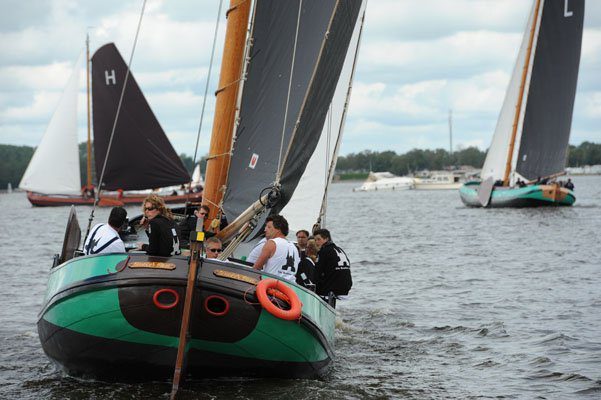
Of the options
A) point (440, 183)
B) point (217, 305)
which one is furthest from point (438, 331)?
point (440, 183)

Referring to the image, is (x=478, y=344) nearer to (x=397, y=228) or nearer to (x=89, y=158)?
(x=397, y=228)

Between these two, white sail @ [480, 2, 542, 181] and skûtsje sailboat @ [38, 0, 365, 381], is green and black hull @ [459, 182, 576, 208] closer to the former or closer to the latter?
white sail @ [480, 2, 542, 181]

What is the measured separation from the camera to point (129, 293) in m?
11.5

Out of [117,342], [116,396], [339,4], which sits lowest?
[116,396]

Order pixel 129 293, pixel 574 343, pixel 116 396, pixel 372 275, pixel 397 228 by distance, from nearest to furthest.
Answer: pixel 129 293 → pixel 116 396 → pixel 574 343 → pixel 372 275 → pixel 397 228

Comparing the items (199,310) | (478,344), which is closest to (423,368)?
(478,344)

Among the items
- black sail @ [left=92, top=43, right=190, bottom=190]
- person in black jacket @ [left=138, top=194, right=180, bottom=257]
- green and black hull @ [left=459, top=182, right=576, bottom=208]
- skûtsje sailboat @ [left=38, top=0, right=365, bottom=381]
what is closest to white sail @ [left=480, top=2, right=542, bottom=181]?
green and black hull @ [left=459, top=182, right=576, bottom=208]

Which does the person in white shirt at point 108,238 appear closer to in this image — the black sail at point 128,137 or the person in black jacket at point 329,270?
the person in black jacket at point 329,270

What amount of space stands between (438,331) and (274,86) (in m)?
5.38

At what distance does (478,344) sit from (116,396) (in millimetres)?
6753

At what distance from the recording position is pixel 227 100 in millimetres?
16219

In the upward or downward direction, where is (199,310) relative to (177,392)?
upward

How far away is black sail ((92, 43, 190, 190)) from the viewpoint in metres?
53.2

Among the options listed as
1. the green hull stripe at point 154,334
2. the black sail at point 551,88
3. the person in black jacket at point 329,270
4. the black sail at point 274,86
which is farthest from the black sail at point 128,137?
the green hull stripe at point 154,334
